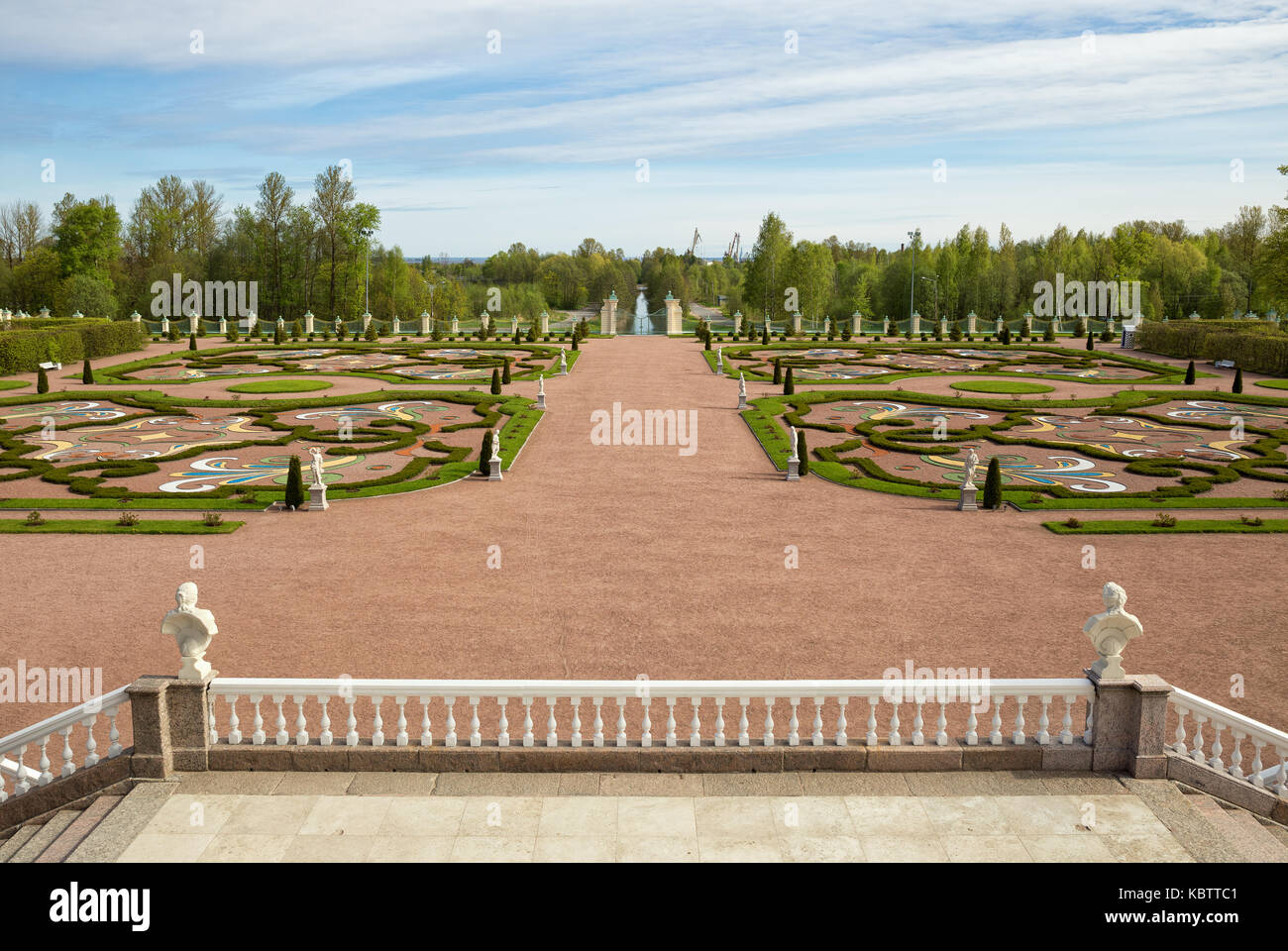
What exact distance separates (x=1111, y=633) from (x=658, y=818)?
16.9 feet

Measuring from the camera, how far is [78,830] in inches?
387

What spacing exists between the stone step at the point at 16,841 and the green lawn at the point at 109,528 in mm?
12468

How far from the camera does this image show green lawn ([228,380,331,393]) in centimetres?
4597

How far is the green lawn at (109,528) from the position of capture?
72.8 ft

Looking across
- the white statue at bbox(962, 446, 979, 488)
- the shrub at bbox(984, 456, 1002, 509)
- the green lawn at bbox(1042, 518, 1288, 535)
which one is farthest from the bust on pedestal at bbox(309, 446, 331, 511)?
the green lawn at bbox(1042, 518, 1288, 535)

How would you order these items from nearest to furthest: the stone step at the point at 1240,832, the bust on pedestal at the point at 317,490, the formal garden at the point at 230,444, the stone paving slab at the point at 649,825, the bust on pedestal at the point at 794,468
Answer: the stone paving slab at the point at 649,825 < the stone step at the point at 1240,832 < the bust on pedestal at the point at 317,490 < the formal garden at the point at 230,444 < the bust on pedestal at the point at 794,468

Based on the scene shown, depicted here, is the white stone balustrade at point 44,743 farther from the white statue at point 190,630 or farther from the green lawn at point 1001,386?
the green lawn at point 1001,386

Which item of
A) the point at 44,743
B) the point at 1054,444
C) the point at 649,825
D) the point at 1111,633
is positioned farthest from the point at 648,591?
the point at 1054,444

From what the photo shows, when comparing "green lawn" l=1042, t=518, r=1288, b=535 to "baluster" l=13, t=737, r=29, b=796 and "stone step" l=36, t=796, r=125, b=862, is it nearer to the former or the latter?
"stone step" l=36, t=796, r=125, b=862

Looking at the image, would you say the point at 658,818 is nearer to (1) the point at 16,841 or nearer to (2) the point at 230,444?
(1) the point at 16,841

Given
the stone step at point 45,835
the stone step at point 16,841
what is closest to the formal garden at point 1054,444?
the stone step at point 45,835

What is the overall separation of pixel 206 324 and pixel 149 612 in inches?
2750

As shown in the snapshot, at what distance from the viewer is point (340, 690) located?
10.8m
